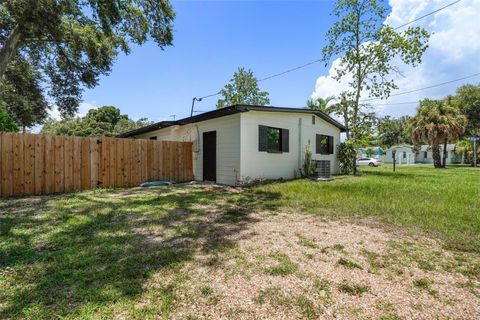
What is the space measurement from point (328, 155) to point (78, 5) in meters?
12.0

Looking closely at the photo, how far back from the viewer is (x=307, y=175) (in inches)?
419

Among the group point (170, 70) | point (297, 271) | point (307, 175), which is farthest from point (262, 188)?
point (170, 70)

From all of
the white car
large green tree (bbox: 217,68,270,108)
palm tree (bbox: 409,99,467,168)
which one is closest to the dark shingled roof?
palm tree (bbox: 409,99,467,168)

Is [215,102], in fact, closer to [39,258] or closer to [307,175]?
[307,175]

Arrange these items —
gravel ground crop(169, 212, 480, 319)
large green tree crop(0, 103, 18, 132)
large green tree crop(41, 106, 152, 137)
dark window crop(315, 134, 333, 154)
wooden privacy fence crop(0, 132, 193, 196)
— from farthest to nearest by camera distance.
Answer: large green tree crop(41, 106, 152, 137) < dark window crop(315, 134, 333, 154) < large green tree crop(0, 103, 18, 132) < wooden privacy fence crop(0, 132, 193, 196) < gravel ground crop(169, 212, 480, 319)

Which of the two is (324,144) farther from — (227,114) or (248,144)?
(227,114)

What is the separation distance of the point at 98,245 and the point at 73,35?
930 centimetres

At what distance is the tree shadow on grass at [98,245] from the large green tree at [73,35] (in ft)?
17.3

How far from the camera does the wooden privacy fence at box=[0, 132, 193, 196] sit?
673 centimetres

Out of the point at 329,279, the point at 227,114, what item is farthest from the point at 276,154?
the point at 329,279

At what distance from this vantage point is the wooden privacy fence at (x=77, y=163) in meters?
6.73

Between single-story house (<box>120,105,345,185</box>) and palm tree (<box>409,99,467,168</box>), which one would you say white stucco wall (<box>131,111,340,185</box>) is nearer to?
single-story house (<box>120,105,345,185</box>)

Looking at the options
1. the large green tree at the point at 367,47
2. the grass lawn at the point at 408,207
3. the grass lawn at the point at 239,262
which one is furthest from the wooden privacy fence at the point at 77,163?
the large green tree at the point at 367,47

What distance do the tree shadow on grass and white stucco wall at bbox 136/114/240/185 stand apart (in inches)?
122
